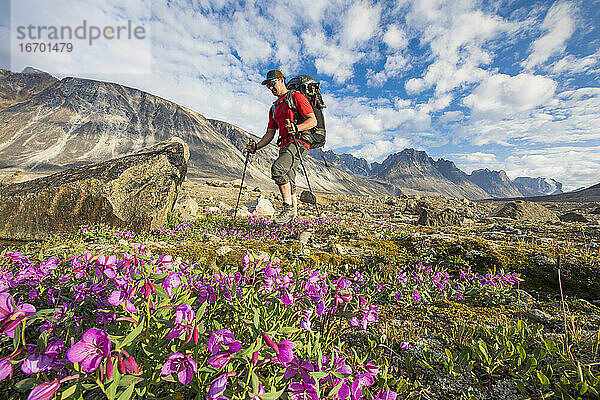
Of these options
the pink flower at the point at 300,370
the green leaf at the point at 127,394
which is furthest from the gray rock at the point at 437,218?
the green leaf at the point at 127,394

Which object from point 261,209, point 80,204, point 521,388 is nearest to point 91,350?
point 521,388

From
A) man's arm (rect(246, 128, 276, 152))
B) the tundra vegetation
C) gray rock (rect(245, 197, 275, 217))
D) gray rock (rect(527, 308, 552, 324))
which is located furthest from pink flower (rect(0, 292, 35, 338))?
gray rock (rect(245, 197, 275, 217))

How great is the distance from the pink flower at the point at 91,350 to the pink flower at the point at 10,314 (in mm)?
286

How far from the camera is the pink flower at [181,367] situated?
1.28 m

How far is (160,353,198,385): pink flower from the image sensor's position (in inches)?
50.4

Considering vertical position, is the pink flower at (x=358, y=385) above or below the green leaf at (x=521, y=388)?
above

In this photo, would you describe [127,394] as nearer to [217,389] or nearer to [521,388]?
[217,389]

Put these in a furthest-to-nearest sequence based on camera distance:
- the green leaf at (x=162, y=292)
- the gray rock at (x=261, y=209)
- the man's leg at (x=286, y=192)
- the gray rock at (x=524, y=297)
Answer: the gray rock at (x=261, y=209)
the man's leg at (x=286, y=192)
the gray rock at (x=524, y=297)
the green leaf at (x=162, y=292)

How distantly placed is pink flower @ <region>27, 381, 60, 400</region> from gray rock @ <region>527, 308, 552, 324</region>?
384 centimetres

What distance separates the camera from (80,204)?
7.17 meters

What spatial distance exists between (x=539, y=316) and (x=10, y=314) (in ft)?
13.8

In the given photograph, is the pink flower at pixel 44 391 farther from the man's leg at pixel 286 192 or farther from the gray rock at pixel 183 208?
the gray rock at pixel 183 208

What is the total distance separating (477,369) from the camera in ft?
6.95

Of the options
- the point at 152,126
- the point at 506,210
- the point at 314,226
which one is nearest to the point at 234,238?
the point at 314,226
